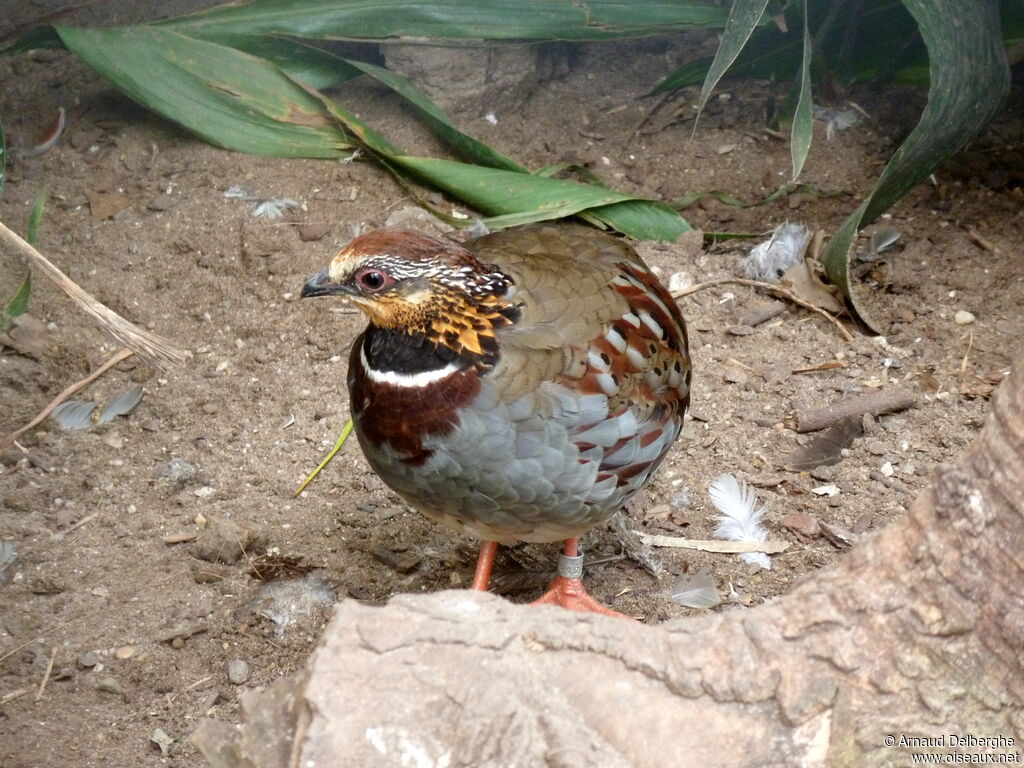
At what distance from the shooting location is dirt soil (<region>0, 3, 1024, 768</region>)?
Result: 3.56 meters

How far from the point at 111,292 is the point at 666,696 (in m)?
3.60

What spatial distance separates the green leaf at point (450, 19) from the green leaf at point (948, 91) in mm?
1127

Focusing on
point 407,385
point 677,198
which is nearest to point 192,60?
point 677,198

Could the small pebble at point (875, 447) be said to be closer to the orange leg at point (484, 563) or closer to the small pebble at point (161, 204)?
the orange leg at point (484, 563)

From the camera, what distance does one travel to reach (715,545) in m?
3.80

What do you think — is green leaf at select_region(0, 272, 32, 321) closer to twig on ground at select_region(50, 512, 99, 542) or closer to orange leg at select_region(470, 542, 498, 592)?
twig on ground at select_region(50, 512, 99, 542)

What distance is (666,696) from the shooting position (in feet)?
6.59

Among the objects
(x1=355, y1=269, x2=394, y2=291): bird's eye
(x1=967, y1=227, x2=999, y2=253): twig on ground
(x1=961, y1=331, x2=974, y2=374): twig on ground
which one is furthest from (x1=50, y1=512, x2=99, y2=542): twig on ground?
(x1=967, y1=227, x2=999, y2=253): twig on ground

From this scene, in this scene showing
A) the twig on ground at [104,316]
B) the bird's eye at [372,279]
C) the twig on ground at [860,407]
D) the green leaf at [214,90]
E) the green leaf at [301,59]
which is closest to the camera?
the twig on ground at [104,316]

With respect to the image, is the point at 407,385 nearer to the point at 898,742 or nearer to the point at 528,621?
the point at 528,621

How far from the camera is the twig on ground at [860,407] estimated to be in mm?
4125

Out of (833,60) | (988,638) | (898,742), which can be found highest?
(988,638)

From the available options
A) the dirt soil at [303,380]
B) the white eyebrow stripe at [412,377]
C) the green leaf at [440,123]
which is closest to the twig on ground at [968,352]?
the dirt soil at [303,380]

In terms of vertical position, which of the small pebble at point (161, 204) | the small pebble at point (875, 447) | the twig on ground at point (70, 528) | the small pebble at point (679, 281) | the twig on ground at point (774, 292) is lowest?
the twig on ground at point (70, 528)
